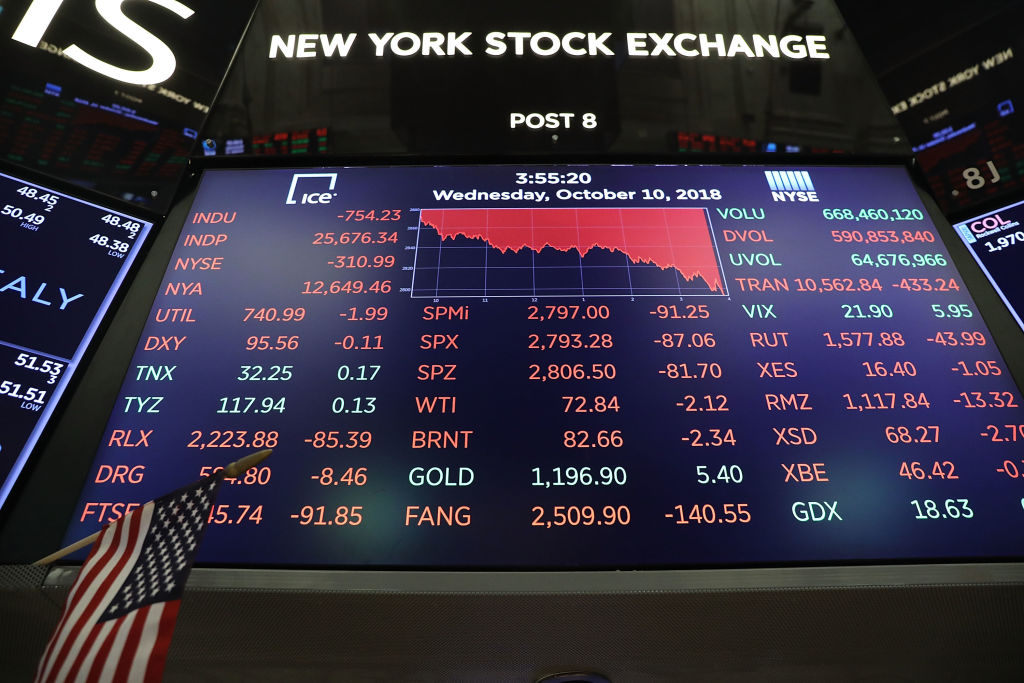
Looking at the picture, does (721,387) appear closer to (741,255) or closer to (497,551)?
(741,255)

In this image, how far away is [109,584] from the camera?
2002 mm

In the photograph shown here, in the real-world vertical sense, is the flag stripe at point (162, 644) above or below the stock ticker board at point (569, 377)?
below

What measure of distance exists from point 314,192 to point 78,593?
6.35ft

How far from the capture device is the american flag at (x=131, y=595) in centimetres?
181

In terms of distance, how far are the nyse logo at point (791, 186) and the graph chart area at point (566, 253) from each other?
41 centimetres

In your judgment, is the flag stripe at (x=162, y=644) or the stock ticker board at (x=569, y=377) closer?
the flag stripe at (x=162, y=644)

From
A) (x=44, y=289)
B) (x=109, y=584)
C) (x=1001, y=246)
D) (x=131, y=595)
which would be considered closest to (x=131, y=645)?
(x=131, y=595)

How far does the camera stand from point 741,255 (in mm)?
3086

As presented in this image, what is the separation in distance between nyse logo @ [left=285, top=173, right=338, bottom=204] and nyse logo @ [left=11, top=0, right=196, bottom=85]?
108cm

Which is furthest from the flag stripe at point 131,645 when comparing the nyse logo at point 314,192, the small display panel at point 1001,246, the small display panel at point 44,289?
the small display panel at point 1001,246

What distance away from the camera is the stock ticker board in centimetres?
232

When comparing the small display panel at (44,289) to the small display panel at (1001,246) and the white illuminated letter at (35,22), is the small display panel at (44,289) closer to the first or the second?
the white illuminated letter at (35,22)

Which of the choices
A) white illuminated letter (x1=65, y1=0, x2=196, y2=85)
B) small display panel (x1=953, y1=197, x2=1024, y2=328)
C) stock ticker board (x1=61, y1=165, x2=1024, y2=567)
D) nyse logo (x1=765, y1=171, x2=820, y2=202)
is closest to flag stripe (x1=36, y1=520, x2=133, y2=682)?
stock ticker board (x1=61, y1=165, x2=1024, y2=567)

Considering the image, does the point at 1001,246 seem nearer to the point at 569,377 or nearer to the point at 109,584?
the point at 569,377
